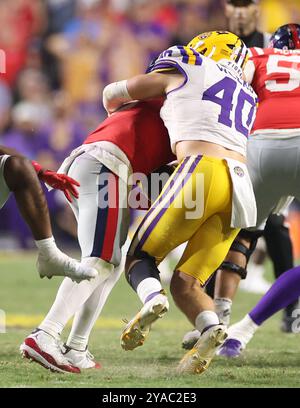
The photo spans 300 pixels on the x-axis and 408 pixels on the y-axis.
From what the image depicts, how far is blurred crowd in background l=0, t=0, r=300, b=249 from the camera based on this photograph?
1042 centimetres

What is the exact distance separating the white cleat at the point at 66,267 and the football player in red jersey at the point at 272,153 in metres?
1.07

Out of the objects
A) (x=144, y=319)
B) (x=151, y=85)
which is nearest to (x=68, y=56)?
(x=151, y=85)

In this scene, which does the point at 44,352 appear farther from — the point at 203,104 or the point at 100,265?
the point at 203,104

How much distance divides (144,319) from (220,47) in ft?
4.25

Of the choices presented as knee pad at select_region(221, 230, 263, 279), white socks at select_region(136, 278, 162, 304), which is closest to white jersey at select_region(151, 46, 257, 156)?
white socks at select_region(136, 278, 162, 304)

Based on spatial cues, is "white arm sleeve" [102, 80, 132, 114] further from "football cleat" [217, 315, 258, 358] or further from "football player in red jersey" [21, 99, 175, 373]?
"football cleat" [217, 315, 258, 358]

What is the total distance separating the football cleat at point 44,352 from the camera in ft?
12.9

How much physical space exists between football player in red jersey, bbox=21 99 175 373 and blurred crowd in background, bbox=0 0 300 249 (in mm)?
6096

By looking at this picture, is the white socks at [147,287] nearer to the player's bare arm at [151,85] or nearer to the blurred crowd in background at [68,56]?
the player's bare arm at [151,85]

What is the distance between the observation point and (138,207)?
14.2 ft

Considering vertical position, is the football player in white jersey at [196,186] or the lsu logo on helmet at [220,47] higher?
the lsu logo on helmet at [220,47]

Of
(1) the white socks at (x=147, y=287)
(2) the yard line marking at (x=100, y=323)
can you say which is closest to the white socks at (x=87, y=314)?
(1) the white socks at (x=147, y=287)

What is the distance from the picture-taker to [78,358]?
4.15m

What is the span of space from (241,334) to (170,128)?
122 cm
